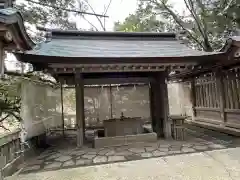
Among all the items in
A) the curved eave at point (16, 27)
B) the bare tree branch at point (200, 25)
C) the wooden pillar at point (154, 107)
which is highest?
the bare tree branch at point (200, 25)

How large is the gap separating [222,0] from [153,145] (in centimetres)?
992

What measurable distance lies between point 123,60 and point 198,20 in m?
9.02

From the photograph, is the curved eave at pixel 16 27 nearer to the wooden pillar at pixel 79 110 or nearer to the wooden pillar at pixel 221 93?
the wooden pillar at pixel 79 110

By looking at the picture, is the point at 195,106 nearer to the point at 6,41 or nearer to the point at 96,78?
the point at 96,78

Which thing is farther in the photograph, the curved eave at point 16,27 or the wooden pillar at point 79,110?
the wooden pillar at point 79,110

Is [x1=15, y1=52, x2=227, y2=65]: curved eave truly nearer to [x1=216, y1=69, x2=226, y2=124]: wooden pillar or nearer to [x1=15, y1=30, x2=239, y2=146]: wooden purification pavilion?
[x1=15, y1=30, x2=239, y2=146]: wooden purification pavilion

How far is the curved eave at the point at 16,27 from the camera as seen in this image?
2406 mm

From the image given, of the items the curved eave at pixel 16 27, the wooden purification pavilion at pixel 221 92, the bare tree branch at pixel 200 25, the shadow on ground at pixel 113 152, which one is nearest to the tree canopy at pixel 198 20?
the bare tree branch at pixel 200 25

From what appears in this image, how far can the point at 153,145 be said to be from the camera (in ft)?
17.7

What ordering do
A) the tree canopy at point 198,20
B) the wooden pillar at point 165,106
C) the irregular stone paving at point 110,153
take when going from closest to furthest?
the irregular stone paving at point 110,153 → the wooden pillar at point 165,106 → the tree canopy at point 198,20

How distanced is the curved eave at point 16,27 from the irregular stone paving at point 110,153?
2492 millimetres

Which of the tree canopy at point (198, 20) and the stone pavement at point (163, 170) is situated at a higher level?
the tree canopy at point (198, 20)

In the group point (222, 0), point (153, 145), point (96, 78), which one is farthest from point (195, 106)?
point (222, 0)

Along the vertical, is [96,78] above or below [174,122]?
above
